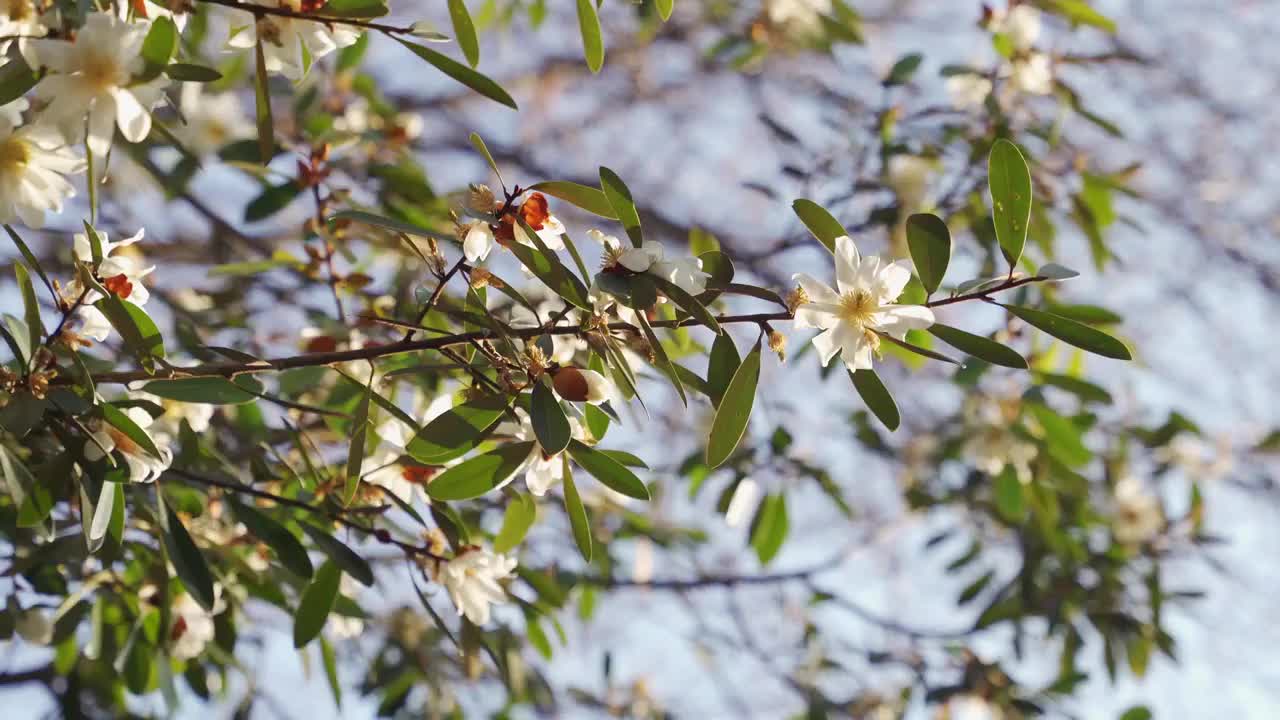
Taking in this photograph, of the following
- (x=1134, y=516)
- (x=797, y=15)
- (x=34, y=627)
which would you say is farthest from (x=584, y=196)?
(x=1134, y=516)

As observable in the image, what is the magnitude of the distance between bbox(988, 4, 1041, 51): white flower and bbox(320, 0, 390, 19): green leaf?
1.57 metres

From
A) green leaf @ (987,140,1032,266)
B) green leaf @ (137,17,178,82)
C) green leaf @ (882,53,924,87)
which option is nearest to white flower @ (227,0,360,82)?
green leaf @ (137,17,178,82)

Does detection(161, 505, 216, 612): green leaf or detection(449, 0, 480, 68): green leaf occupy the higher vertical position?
detection(449, 0, 480, 68): green leaf

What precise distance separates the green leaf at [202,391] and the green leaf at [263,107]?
0.23m

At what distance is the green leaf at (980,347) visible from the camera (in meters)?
1.02

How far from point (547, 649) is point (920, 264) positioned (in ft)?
4.36

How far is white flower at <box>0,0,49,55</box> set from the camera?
1168 mm

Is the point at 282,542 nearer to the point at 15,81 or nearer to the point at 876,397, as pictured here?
the point at 15,81

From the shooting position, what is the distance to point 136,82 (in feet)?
3.41

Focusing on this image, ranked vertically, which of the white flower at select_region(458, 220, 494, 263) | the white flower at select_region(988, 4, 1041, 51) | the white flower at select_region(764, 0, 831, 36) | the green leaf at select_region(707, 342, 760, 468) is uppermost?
the white flower at select_region(458, 220, 494, 263)

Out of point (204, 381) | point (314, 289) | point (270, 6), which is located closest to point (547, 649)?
point (314, 289)

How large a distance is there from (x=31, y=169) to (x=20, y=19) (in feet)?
0.52

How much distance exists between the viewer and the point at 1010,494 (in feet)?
8.03

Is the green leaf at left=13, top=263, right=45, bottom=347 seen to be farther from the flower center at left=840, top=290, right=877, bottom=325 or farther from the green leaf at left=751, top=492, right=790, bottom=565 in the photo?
the green leaf at left=751, top=492, right=790, bottom=565
